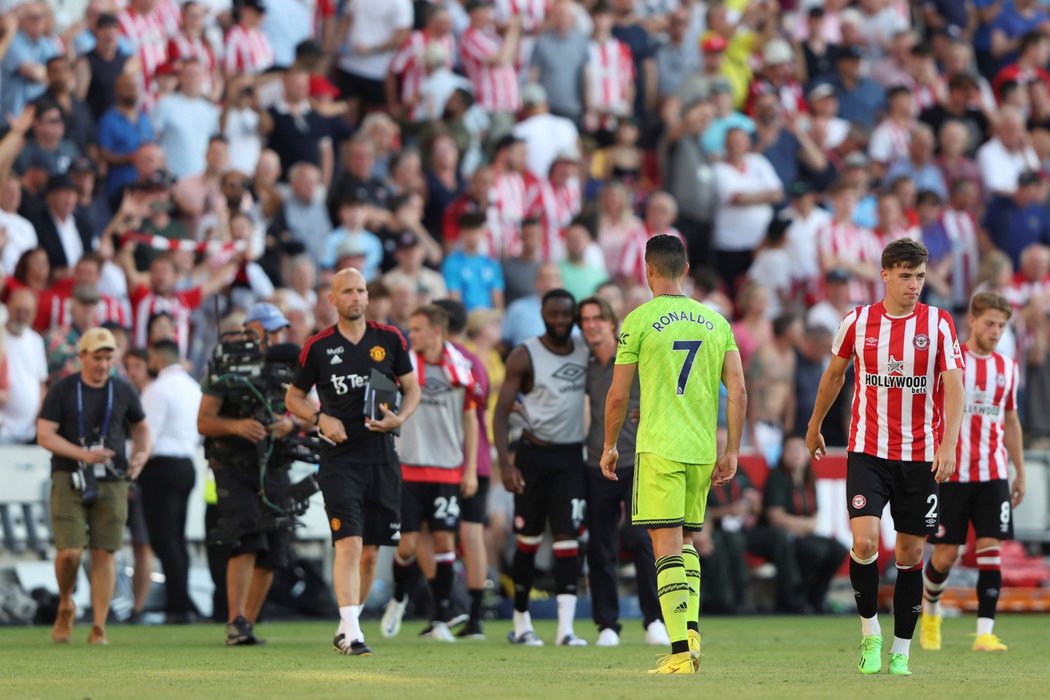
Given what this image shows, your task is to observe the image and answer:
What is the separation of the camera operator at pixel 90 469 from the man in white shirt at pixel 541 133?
32.0 ft

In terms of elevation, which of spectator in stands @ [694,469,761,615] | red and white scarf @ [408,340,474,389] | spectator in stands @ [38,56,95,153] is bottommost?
spectator in stands @ [694,469,761,615]

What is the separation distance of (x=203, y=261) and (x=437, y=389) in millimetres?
5194

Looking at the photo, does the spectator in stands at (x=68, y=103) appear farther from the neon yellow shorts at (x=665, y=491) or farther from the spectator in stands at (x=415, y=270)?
the neon yellow shorts at (x=665, y=491)

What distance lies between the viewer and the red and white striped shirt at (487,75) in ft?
79.3

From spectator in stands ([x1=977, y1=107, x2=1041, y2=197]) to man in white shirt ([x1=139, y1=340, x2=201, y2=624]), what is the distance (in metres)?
13.1

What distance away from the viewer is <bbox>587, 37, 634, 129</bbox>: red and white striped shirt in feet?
81.0

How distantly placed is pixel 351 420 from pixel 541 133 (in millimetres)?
11559

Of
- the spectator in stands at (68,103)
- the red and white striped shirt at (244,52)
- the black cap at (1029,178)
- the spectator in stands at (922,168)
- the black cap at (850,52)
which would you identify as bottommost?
the spectator in stands at (68,103)

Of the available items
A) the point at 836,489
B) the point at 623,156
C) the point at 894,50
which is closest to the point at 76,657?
the point at 836,489

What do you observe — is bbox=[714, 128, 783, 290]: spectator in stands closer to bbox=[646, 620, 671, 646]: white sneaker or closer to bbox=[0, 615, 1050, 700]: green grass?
bbox=[0, 615, 1050, 700]: green grass

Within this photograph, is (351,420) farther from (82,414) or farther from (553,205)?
(553,205)

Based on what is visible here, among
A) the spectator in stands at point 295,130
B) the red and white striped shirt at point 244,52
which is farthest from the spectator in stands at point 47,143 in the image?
the red and white striped shirt at point 244,52

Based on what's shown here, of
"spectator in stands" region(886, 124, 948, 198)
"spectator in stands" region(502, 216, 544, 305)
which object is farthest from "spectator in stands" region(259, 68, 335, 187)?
"spectator in stands" region(886, 124, 948, 198)

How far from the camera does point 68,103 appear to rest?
19891mm
